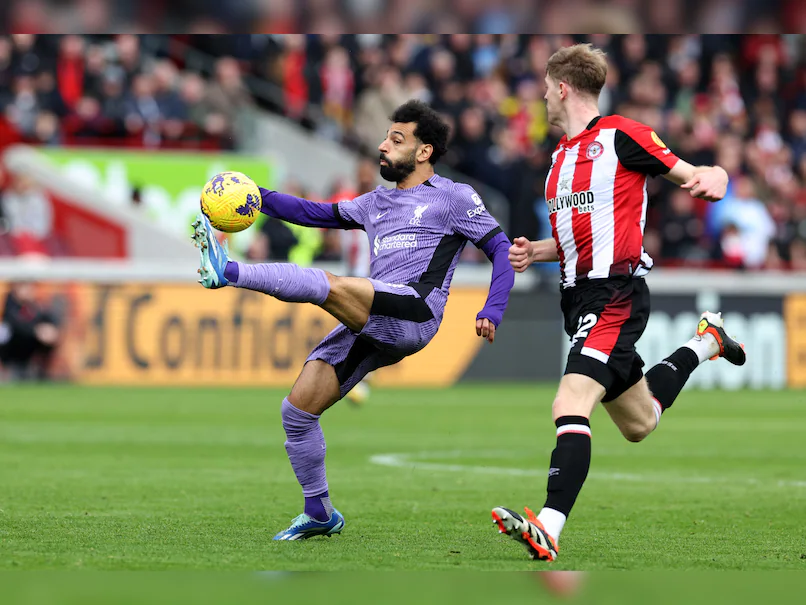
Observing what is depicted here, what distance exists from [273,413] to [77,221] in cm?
681

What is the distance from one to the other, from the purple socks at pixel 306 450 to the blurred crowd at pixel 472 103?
41.4 ft

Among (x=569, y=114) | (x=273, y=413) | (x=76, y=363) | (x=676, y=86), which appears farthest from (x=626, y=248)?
(x=676, y=86)

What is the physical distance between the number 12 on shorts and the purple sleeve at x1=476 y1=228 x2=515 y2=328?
465mm

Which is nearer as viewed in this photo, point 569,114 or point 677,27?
point 677,27

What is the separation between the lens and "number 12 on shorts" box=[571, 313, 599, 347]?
6.15 m

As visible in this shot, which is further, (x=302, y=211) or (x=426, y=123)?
(x=302, y=211)

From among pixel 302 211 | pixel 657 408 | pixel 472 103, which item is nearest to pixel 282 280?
pixel 302 211

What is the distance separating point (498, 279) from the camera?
674 cm

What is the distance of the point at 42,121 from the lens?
21266 millimetres

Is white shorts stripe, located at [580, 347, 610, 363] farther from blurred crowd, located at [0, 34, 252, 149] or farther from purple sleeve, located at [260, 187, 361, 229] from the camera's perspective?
blurred crowd, located at [0, 34, 252, 149]

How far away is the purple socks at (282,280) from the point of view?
234 inches

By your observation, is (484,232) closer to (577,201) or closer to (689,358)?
(577,201)

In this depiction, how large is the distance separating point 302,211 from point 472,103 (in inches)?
650

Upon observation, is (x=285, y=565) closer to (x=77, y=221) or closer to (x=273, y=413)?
(x=273, y=413)
